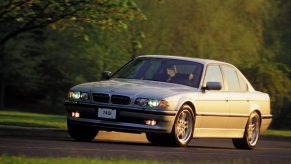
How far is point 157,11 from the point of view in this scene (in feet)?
123

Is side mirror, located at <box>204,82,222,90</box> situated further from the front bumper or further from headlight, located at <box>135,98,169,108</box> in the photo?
headlight, located at <box>135,98,169,108</box>

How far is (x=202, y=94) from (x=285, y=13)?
46.5 metres

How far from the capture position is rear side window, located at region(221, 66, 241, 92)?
54.4ft

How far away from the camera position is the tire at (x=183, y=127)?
14.6m

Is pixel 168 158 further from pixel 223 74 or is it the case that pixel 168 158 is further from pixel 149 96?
pixel 223 74

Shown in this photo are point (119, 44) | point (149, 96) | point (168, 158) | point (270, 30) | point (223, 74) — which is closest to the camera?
point (168, 158)

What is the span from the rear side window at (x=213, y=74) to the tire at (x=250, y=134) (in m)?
1.15

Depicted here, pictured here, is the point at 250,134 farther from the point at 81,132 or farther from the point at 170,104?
the point at 81,132

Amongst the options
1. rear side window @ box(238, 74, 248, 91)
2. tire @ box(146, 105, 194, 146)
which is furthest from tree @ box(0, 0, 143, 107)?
tire @ box(146, 105, 194, 146)

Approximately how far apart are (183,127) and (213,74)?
1.68m

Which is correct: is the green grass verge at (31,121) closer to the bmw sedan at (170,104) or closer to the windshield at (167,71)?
the bmw sedan at (170,104)

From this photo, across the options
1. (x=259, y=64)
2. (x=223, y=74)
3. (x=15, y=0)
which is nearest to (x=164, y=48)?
(x=259, y=64)

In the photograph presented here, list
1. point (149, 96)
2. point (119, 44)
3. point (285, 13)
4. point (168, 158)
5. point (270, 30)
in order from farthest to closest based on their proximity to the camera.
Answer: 1. point (285, 13)
2. point (270, 30)
3. point (119, 44)
4. point (149, 96)
5. point (168, 158)

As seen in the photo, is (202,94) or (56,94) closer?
(202,94)
